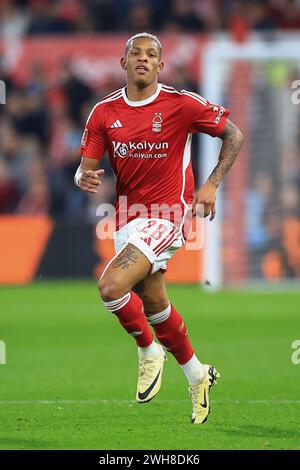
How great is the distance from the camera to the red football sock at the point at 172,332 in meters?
7.67

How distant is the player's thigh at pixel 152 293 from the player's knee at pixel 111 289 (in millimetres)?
359

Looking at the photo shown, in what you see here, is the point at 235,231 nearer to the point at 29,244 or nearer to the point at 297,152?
the point at 297,152

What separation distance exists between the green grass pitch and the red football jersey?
4.67 feet

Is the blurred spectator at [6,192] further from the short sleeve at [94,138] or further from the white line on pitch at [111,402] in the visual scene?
the short sleeve at [94,138]

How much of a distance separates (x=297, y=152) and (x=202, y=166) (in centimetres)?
177

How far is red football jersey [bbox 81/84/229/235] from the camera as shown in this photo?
775 centimetres

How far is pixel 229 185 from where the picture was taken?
1880 cm

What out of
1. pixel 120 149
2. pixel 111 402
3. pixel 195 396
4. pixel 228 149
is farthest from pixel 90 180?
pixel 111 402

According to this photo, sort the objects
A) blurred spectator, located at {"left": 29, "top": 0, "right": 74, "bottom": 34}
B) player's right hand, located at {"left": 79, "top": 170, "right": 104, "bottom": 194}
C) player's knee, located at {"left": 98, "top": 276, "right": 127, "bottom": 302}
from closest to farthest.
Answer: player's knee, located at {"left": 98, "top": 276, "right": 127, "bottom": 302} < player's right hand, located at {"left": 79, "top": 170, "right": 104, "bottom": 194} < blurred spectator, located at {"left": 29, "top": 0, "right": 74, "bottom": 34}

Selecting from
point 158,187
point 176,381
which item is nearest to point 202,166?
point 176,381

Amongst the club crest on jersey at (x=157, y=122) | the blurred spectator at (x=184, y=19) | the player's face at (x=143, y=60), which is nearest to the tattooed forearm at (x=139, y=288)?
the club crest on jersey at (x=157, y=122)

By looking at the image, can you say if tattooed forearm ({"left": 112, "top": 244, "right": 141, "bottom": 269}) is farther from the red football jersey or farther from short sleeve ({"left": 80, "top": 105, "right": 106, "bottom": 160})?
short sleeve ({"left": 80, "top": 105, "right": 106, "bottom": 160})

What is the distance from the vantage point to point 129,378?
1010 cm

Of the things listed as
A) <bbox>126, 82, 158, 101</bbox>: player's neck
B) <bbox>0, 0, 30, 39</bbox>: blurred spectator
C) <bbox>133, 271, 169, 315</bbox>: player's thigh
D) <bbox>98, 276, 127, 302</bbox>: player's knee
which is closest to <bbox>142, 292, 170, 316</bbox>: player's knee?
<bbox>133, 271, 169, 315</bbox>: player's thigh
